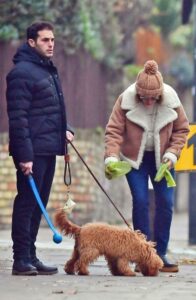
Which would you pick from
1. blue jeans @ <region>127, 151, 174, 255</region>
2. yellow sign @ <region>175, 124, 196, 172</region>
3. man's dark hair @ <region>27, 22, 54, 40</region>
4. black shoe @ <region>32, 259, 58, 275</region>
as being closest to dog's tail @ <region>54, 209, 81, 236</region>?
black shoe @ <region>32, 259, 58, 275</region>

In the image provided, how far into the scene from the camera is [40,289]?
818 cm

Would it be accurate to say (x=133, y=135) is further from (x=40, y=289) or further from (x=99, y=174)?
(x=99, y=174)

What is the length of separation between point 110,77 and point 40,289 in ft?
35.2

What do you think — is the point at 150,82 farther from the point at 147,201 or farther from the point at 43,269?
the point at 43,269

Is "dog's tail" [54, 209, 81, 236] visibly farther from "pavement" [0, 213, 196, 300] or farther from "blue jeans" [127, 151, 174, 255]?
"blue jeans" [127, 151, 174, 255]

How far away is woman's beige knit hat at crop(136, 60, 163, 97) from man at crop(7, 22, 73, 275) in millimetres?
757

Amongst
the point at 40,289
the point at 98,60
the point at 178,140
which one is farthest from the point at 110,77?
the point at 40,289

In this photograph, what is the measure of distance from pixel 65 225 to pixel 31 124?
2.66ft

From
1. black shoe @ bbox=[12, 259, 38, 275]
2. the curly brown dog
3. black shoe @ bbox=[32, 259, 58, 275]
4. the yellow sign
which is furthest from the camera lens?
the yellow sign

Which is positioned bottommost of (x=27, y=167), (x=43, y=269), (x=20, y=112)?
(x=43, y=269)

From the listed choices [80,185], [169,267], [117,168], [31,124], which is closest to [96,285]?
[31,124]

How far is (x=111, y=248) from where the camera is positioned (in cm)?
929

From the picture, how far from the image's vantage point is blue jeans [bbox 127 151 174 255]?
32.6 feet

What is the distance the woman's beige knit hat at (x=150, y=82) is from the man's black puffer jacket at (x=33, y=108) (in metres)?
0.77
